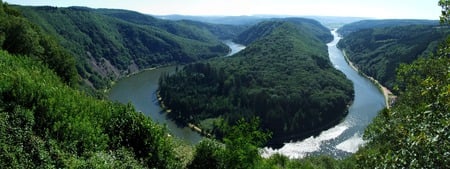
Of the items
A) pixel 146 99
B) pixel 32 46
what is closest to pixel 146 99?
pixel 146 99

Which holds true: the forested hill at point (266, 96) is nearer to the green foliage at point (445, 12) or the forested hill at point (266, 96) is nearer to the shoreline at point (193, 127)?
the shoreline at point (193, 127)

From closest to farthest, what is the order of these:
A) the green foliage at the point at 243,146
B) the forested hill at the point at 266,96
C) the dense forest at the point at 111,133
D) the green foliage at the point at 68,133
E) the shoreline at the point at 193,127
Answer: the dense forest at the point at 111,133 → the green foliage at the point at 68,133 → the green foliage at the point at 243,146 → the shoreline at the point at 193,127 → the forested hill at the point at 266,96

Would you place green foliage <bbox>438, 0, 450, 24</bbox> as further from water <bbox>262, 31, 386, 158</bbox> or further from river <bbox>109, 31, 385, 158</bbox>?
water <bbox>262, 31, 386, 158</bbox>

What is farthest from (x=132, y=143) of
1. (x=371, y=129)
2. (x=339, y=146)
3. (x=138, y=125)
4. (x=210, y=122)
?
(x=210, y=122)

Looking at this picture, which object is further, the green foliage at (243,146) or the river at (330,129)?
the river at (330,129)

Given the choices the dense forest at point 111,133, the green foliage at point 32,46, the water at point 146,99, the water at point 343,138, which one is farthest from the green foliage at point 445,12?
the water at point 146,99

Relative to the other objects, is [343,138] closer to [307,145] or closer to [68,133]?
[307,145]

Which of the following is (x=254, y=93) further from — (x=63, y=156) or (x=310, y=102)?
(x=63, y=156)

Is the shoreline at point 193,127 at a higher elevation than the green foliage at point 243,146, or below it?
below
